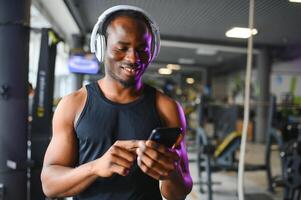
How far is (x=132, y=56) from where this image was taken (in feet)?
3.37

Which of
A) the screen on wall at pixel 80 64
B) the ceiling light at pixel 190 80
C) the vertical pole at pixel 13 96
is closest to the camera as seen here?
the vertical pole at pixel 13 96

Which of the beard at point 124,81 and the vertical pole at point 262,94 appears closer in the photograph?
the beard at point 124,81

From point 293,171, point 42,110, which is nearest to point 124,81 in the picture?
point 42,110

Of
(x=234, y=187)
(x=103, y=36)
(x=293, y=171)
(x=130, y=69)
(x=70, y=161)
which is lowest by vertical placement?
(x=234, y=187)

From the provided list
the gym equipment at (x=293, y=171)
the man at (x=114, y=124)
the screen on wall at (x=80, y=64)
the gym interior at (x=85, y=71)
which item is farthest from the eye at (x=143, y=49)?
the screen on wall at (x=80, y=64)

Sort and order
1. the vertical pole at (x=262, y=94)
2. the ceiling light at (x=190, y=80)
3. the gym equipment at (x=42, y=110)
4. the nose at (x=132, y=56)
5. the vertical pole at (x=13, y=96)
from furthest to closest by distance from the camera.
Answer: the ceiling light at (x=190, y=80)
the vertical pole at (x=262, y=94)
the gym equipment at (x=42, y=110)
the vertical pole at (x=13, y=96)
the nose at (x=132, y=56)

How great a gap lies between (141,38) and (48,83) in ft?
7.02

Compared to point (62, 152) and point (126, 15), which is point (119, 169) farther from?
point (126, 15)

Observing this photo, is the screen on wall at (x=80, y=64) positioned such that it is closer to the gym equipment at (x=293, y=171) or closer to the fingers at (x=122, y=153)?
→ the gym equipment at (x=293, y=171)

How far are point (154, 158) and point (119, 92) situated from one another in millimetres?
360

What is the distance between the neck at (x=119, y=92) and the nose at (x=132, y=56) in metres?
0.12

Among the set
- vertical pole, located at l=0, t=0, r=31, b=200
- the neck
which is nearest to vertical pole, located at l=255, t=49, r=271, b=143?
vertical pole, located at l=0, t=0, r=31, b=200

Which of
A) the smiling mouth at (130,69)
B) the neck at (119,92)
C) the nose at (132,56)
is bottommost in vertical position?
the neck at (119,92)

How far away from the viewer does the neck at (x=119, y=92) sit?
1.12 metres
